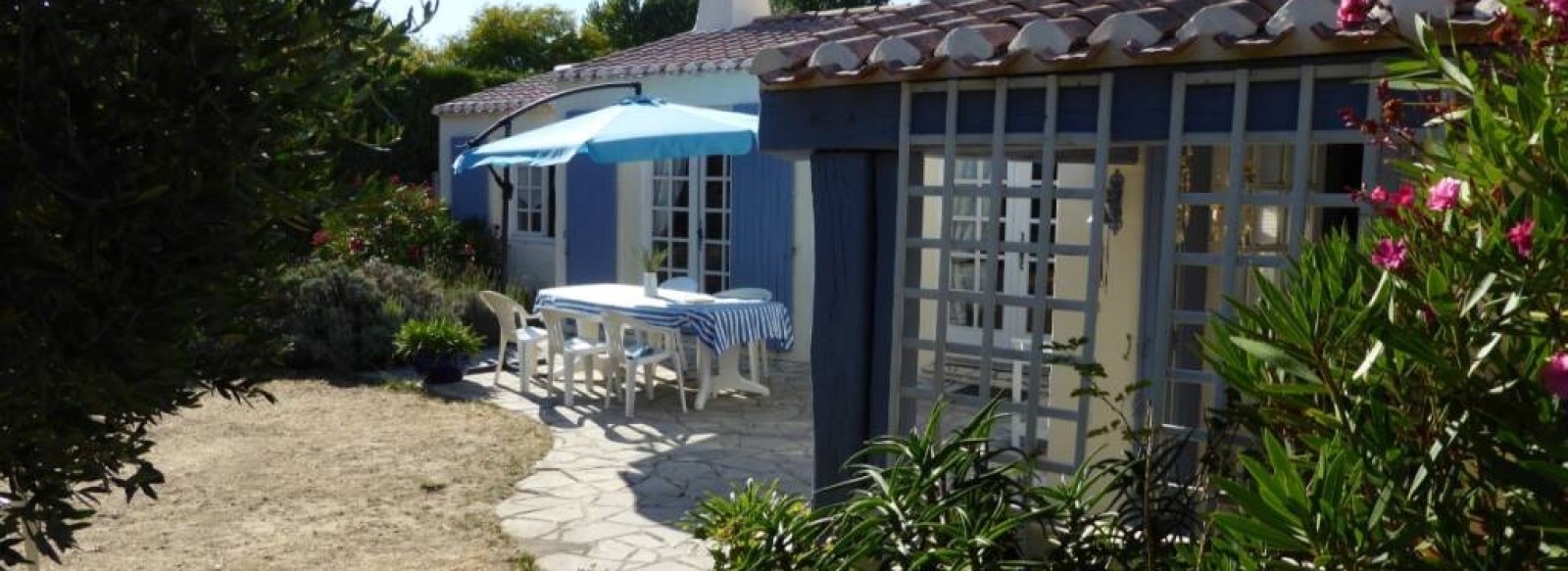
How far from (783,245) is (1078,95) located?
803 centimetres

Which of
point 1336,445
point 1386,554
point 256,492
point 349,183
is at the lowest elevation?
point 256,492

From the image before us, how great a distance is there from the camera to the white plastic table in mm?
9078

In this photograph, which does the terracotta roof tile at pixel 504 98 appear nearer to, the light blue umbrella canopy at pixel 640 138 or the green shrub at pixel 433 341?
the green shrub at pixel 433 341

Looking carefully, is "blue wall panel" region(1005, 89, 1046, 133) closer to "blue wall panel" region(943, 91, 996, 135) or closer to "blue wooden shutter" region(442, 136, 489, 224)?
"blue wall panel" region(943, 91, 996, 135)

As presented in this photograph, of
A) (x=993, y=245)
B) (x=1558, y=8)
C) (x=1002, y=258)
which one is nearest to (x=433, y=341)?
(x=1002, y=258)

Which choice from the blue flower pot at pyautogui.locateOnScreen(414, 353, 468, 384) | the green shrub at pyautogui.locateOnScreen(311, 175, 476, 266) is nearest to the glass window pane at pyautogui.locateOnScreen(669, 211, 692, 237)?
the green shrub at pyautogui.locateOnScreen(311, 175, 476, 266)

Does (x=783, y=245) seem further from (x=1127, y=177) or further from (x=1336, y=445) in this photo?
(x=1336, y=445)

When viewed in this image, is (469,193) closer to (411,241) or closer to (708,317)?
(411,241)

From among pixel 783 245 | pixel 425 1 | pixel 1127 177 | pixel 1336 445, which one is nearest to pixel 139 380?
pixel 425 1

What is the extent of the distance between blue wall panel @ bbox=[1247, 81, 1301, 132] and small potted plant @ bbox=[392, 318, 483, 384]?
8.05 m

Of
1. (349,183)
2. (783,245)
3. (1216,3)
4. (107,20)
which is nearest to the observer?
(107,20)

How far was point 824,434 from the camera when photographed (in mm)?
4691

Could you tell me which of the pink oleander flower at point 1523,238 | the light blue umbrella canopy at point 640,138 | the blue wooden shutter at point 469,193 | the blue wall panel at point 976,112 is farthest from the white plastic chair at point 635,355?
the blue wooden shutter at point 469,193

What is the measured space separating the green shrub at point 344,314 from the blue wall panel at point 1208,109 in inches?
353
